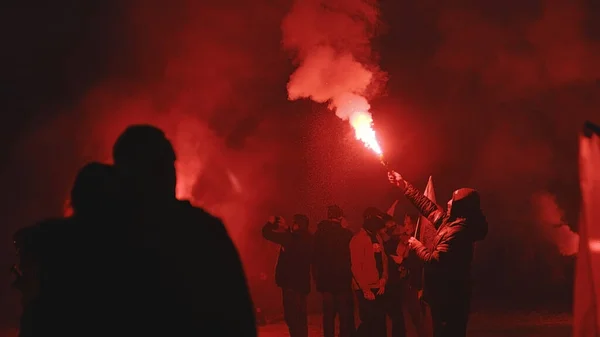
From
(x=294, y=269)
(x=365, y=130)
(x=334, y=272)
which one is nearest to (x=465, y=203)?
(x=365, y=130)

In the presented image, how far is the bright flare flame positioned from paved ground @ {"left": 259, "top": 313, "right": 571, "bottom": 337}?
3.49 m

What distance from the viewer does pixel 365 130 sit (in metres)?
8.09

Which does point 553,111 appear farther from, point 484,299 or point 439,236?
point 439,236

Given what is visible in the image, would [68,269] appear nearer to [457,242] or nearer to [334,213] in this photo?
[457,242]

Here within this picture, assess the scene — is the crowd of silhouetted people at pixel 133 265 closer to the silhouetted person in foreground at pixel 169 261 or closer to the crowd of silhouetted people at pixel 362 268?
→ the silhouetted person in foreground at pixel 169 261

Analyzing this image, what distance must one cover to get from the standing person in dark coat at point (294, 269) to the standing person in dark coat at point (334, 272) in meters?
0.32

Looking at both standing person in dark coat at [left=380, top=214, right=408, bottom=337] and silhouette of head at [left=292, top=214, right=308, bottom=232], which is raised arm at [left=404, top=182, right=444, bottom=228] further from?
silhouette of head at [left=292, top=214, right=308, bottom=232]

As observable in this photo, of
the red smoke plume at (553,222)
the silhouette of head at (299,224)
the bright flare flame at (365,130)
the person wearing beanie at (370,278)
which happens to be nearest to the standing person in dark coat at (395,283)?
the person wearing beanie at (370,278)

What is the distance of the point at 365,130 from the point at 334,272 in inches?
71.9

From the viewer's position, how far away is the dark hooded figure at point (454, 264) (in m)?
5.63

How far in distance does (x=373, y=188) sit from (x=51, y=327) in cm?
1378

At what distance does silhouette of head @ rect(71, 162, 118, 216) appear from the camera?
6.75ft

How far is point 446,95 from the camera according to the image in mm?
15641

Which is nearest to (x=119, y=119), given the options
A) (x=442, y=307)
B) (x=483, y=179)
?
(x=483, y=179)
